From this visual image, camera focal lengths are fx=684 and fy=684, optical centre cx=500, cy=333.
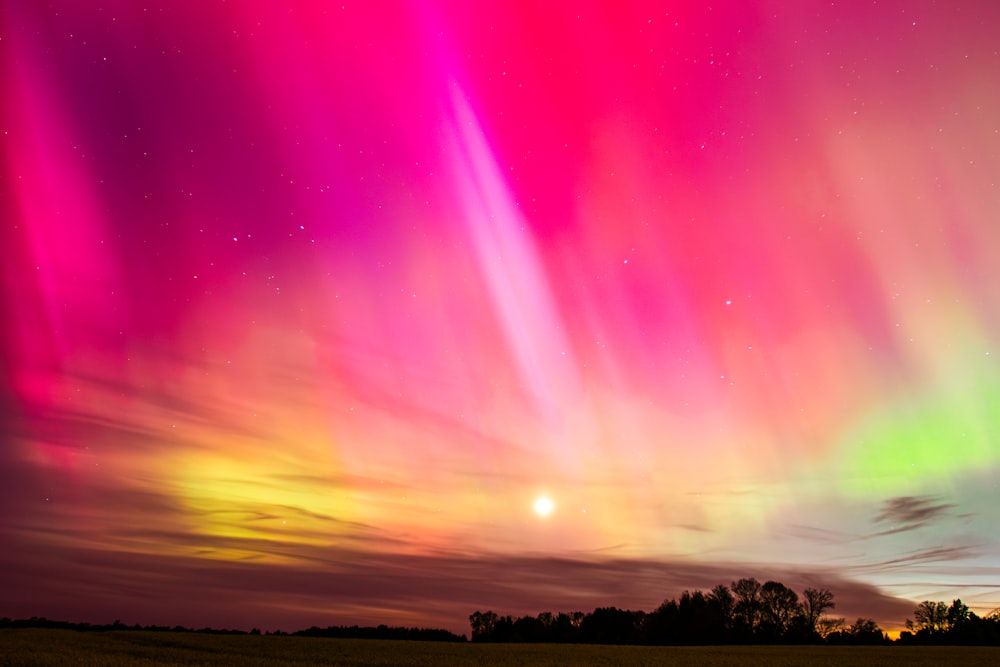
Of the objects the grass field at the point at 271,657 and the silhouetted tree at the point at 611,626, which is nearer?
the grass field at the point at 271,657

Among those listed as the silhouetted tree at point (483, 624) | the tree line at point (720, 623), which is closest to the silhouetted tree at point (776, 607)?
the tree line at point (720, 623)

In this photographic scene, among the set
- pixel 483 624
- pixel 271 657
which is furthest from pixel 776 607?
pixel 271 657

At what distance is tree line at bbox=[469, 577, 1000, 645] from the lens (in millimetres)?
103000

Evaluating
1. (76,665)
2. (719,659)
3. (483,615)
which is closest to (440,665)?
(76,665)

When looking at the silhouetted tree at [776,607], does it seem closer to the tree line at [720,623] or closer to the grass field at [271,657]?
the tree line at [720,623]

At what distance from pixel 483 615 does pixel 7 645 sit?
90989mm

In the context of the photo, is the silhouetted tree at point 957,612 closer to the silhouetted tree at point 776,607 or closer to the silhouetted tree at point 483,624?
the silhouetted tree at point 776,607

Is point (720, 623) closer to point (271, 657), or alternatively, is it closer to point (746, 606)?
point (746, 606)

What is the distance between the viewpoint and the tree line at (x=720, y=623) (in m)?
103

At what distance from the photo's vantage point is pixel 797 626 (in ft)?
350

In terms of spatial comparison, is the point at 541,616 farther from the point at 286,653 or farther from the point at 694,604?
the point at 286,653

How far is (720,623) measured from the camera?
107625 mm

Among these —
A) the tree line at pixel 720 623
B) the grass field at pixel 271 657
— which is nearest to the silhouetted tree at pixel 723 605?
the tree line at pixel 720 623

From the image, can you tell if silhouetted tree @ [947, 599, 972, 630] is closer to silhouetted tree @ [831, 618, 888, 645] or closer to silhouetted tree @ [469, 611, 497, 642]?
silhouetted tree @ [831, 618, 888, 645]
